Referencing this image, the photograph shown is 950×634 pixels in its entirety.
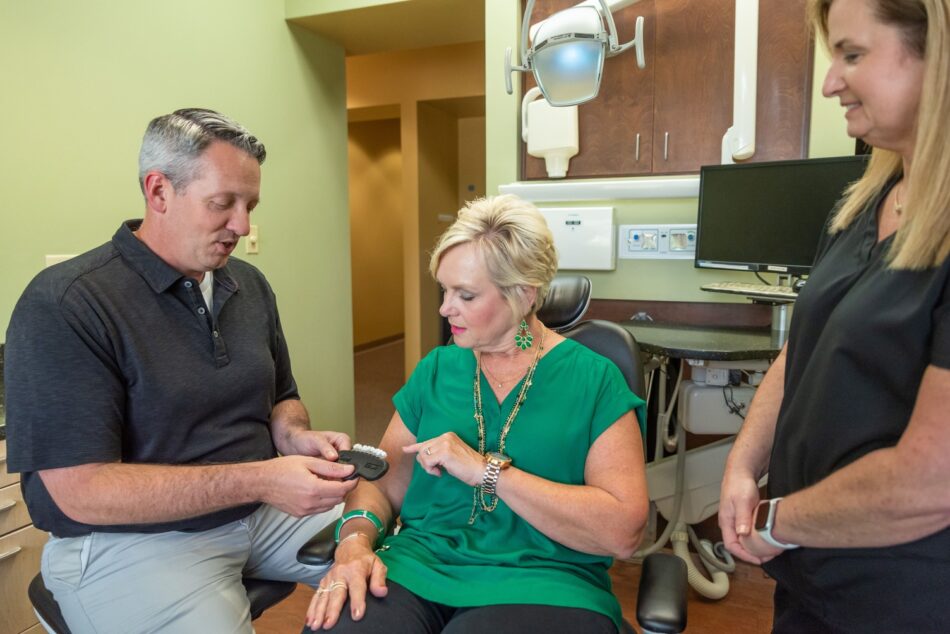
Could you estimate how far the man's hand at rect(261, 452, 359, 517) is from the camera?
1182mm

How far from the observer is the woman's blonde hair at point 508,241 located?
4.14 ft

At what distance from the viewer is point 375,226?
6953 mm

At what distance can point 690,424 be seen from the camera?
2.16 m

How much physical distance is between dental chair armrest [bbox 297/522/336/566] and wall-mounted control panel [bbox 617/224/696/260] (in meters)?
1.66

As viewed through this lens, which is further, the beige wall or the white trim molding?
the beige wall

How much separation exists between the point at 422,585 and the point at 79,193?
177 cm

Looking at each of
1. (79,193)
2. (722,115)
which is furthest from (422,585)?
(722,115)

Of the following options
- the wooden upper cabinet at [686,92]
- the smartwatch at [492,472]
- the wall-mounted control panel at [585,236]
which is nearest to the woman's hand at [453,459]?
the smartwatch at [492,472]

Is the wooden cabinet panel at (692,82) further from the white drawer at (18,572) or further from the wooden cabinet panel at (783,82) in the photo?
the white drawer at (18,572)

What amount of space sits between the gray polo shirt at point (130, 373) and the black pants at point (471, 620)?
45 cm

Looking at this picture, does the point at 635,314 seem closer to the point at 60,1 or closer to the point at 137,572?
the point at 137,572

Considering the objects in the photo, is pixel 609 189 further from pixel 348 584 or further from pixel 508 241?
pixel 348 584

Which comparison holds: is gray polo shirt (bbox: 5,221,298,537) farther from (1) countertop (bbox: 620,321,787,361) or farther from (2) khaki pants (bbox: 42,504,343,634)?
(1) countertop (bbox: 620,321,787,361)

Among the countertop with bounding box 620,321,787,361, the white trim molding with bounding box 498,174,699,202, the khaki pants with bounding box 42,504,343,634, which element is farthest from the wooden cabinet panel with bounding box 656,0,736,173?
the khaki pants with bounding box 42,504,343,634
